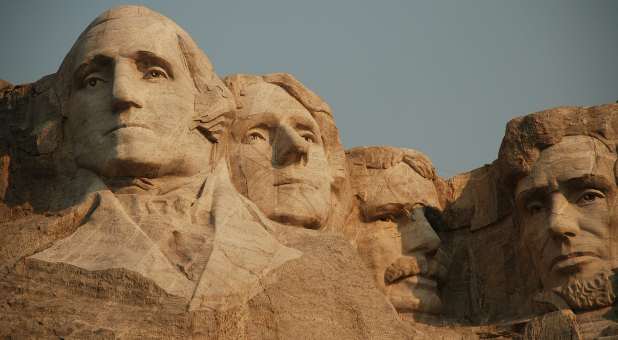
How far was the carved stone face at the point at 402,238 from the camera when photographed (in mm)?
15641

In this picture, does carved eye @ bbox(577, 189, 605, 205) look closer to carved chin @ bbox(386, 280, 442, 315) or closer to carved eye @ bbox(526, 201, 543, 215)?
carved eye @ bbox(526, 201, 543, 215)

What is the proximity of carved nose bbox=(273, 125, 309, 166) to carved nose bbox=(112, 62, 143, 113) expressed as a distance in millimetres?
1865

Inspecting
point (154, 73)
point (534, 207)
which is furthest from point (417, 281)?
point (154, 73)

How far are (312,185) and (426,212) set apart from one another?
6.52ft

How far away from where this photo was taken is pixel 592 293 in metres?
14.4

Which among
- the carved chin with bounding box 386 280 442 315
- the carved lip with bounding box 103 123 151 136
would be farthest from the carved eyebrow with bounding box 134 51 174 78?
the carved chin with bounding box 386 280 442 315

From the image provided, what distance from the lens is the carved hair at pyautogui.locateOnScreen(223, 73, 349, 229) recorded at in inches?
611

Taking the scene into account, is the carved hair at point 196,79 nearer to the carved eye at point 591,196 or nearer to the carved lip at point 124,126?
the carved lip at point 124,126

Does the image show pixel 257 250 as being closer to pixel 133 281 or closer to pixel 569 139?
pixel 133 281

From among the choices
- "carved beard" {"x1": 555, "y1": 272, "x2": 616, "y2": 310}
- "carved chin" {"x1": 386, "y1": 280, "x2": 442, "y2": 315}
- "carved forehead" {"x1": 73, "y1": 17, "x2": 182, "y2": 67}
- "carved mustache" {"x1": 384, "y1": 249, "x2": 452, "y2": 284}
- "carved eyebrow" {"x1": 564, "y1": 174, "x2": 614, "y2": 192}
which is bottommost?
"carved beard" {"x1": 555, "y1": 272, "x2": 616, "y2": 310}

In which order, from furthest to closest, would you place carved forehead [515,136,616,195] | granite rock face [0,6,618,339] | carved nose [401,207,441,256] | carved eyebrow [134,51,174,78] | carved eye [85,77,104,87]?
carved nose [401,207,441,256]
carved forehead [515,136,616,195]
carved eye [85,77,104,87]
carved eyebrow [134,51,174,78]
granite rock face [0,6,618,339]

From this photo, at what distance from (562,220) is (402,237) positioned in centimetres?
204

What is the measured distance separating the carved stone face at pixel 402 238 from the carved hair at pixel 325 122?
45cm

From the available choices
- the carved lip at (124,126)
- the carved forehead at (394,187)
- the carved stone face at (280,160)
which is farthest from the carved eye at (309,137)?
the carved lip at (124,126)
